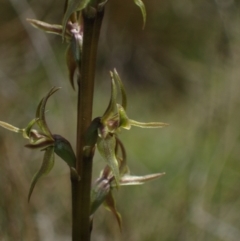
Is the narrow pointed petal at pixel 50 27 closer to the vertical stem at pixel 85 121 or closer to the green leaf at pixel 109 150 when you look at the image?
the vertical stem at pixel 85 121

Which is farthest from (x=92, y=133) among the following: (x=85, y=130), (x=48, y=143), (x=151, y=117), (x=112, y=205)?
(x=151, y=117)

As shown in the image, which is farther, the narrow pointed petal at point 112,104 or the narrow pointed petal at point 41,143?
the narrow pointed petal at point 41,143

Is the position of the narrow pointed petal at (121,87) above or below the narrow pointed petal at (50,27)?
below

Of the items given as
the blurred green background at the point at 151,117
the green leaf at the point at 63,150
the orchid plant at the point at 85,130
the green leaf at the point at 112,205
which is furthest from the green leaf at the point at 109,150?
the blurred green background at the point at 151,117

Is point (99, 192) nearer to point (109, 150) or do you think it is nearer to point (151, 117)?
point (109, 150)

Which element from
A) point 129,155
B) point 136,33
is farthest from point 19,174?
point 136,33

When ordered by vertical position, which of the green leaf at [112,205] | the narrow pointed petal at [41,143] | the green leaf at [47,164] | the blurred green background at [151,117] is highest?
the narrow pointed petal at [41,143]

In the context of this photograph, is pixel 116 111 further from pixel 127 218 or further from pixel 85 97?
pixel 127 218
